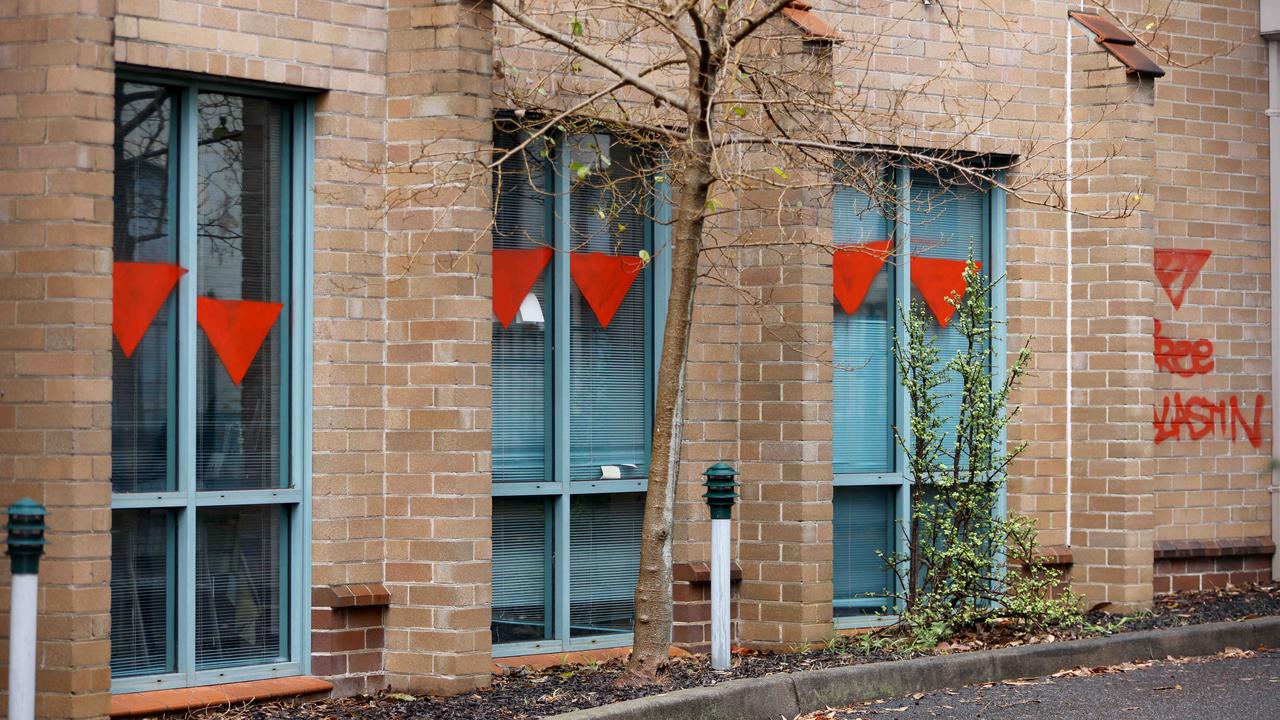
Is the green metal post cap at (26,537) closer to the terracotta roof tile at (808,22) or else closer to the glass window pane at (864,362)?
the terracotta roof tile at (808,22)

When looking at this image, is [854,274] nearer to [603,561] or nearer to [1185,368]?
[603,561]

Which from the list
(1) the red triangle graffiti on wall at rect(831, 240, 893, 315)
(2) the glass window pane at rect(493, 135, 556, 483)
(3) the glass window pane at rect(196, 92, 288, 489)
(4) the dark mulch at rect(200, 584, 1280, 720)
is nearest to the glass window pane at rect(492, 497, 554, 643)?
(2) the glass window pane at rect(493, 135, 556, 483)

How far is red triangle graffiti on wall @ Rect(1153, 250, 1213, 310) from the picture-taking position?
1297 cm

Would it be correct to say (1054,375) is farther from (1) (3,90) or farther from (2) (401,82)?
(1) (3,90)

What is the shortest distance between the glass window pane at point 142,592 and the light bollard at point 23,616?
62.5 inches

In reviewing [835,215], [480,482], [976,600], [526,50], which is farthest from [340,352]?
[976,600]

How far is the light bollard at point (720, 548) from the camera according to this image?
902 cm

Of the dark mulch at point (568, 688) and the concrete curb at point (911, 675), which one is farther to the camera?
the dark mulch at point (568, 688)

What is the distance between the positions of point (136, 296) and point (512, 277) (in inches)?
89.1

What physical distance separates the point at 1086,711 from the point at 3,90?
624 centimetres

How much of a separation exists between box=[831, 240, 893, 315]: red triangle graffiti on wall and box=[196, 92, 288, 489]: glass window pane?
394cm

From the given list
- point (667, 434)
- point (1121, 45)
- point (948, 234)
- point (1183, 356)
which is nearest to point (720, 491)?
point (667, 434)

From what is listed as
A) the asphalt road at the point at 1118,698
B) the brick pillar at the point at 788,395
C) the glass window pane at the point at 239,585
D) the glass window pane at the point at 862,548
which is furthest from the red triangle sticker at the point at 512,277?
the asphalt road at the point at 1118,698

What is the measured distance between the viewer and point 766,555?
10.5 m
